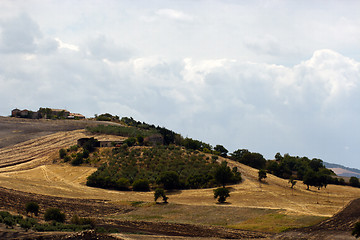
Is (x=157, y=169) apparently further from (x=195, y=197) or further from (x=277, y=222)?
(x=277, y=222)

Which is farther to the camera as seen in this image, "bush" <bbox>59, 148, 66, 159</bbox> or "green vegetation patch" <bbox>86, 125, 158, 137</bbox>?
"green vegetation patch" <bbox>86, 125, 158, 137</bbox>

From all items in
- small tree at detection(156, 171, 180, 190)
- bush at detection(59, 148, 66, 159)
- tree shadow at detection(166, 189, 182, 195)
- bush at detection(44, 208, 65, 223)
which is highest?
bush at detection(59, 148, 66, 159)

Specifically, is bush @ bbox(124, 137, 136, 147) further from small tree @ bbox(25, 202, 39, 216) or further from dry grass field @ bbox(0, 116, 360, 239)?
small tree @ bbox(25, 202, 39, 216)

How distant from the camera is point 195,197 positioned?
81938mm

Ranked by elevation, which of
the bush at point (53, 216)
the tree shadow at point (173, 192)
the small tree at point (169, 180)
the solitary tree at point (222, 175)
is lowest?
the bush at point (53, 216)

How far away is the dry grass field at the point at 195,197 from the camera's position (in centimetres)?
6109

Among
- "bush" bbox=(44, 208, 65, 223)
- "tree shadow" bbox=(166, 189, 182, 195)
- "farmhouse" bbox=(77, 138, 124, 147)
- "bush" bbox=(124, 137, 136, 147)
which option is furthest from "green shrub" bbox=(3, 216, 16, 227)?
"farmhouse" bbox=(77, 138, 124, 147)

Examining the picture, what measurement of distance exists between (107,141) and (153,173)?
2940cm

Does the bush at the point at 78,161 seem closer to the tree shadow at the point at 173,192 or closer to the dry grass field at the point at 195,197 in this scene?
the dry grass field at the point at 195,197

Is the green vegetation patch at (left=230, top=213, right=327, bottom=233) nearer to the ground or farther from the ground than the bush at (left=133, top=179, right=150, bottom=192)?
nearer to the ground

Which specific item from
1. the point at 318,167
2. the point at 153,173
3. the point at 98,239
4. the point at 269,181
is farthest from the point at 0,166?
the point at 318,167

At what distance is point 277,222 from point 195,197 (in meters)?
27.0

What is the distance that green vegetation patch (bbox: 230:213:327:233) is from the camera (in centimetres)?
5364

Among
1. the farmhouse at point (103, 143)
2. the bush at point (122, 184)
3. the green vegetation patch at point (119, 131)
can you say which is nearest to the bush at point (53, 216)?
the bush at point (122, 184)
